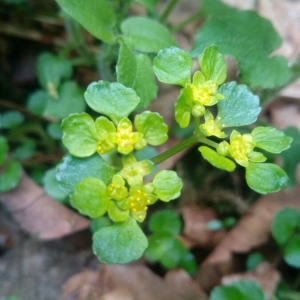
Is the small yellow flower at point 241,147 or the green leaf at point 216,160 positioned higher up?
the small yellow flower at point 241,147

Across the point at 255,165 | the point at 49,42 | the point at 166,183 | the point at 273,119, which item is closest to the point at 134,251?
the point at 166,183

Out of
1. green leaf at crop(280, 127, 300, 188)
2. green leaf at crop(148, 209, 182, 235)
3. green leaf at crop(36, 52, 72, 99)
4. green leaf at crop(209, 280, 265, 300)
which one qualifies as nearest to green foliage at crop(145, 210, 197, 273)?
green leaf at crop(148, 209, 182, 235)

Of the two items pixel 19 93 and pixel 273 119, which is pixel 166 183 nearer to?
pixel 273 119

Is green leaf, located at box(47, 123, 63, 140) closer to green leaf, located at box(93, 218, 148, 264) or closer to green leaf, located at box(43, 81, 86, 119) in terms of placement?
green leaf, located at box(43, 81, 86, 119)

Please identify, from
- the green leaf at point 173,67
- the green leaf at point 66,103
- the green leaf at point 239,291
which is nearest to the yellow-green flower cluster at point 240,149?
the green leaf at point 173,67

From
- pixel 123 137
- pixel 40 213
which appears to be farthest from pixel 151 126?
pixel 40 213

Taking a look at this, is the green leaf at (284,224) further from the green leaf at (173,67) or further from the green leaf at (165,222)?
the green leaf at (173,67)
